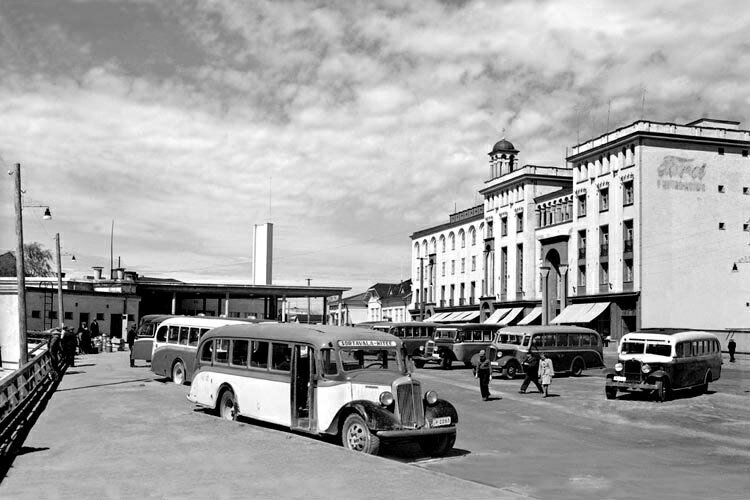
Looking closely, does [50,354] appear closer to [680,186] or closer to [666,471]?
[666,471]

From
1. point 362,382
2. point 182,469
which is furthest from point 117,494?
point 362,382

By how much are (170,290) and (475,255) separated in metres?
32.1

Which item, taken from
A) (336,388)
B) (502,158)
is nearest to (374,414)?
(336,388)

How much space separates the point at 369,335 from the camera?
15219mm

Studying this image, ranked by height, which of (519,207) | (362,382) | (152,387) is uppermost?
(519,207)

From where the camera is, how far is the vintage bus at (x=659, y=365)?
25.2 metres

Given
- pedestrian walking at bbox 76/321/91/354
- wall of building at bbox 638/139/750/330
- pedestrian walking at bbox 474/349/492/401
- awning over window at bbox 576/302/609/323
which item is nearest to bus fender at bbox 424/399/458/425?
pedestrian walking at bbox 474/349/492/401

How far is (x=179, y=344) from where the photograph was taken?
1069 inches

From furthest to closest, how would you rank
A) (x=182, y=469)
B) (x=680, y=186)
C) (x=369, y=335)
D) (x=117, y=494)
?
(x=680, y=186)
(x=369, y=335)
(x=182, y=469)
(x=117, y=494)

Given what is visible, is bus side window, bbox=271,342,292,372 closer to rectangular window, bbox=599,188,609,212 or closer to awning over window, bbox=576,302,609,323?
awning over window, bbox=576,302,609,323

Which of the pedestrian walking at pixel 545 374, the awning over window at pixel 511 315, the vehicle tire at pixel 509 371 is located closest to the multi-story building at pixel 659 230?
the awning over window at pixel 511 315

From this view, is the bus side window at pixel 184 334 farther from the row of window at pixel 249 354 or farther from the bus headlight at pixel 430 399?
the bus headlight at pixel 430 399

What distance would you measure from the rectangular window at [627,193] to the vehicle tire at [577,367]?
24.3 m

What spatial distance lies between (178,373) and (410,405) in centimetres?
1510
